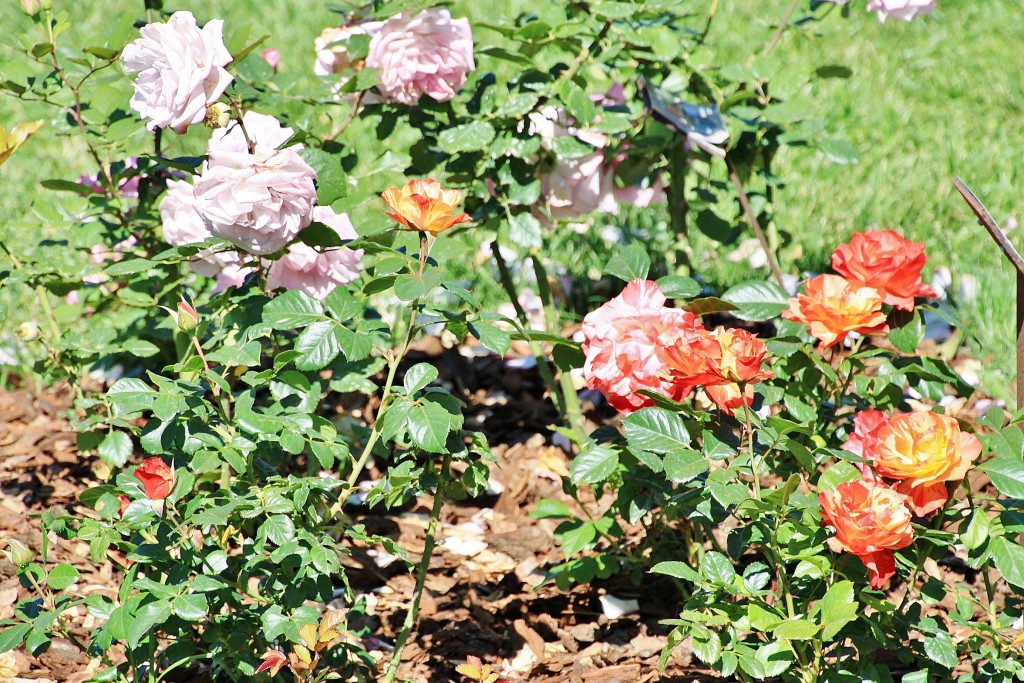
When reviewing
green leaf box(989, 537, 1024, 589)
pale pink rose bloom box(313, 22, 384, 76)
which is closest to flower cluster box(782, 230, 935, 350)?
green leaf box(989, 537, 1024, 589)

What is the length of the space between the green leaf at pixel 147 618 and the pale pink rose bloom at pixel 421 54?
963mm

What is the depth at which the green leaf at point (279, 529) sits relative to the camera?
4.54ft

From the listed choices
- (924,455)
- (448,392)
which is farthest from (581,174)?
(924,455)

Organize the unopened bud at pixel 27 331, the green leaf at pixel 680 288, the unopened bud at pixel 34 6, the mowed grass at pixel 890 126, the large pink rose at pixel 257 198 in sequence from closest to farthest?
the large pink rose at pixel 257 198
the green leaf at pixel 680 288
the unopened bud at pixel 34 6
the unopened bud at pixel 27 331
the mowed grass at pixel 890 126

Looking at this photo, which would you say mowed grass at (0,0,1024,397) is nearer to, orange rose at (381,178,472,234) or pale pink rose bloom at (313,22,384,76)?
pale pink rose bloom at (313,22,384,76)

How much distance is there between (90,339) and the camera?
1988 millimetres

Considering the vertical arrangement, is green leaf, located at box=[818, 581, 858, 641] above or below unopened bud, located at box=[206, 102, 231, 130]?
below

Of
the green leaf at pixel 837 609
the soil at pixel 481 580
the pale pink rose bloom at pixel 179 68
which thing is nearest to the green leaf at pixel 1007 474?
the green leaf at pixel 837 609

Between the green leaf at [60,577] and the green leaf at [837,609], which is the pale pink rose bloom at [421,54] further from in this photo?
the green leaf at [837,609]

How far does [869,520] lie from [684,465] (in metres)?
0.24

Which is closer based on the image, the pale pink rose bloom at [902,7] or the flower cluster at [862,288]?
the flower cluster at [862,288]

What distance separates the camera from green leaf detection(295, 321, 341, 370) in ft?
4.84

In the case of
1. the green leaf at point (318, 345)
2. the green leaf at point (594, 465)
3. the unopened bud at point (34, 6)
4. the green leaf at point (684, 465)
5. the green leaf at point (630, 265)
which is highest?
the unopened bud at point (34, 6)

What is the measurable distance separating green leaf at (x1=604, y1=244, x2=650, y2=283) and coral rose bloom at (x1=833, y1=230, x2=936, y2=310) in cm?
29
